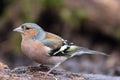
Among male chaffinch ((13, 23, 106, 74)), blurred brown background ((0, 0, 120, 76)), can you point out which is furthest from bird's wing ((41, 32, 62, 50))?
blurred brown background ((0, 0, 120, 76))

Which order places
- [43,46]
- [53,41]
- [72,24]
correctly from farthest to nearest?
1. [72,24]
2. [53,41]
3. [43,46]

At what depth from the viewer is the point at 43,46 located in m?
5.73

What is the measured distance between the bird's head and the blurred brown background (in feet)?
13.4

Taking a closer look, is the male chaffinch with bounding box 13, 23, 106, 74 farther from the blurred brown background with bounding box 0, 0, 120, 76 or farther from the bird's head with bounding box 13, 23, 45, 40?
the blurred brown background with bounding box 0, 0, 120, 76

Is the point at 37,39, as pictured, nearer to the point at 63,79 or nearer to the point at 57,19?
the point at 63,79

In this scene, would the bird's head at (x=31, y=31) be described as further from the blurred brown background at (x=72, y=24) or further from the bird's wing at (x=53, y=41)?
the blurred brown background at (x=72, y=24)

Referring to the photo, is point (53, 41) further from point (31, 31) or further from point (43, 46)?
point (31, 31)

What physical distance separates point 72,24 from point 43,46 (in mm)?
4920

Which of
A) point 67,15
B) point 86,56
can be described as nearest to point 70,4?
point 67,15

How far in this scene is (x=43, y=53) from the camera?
5684 mm

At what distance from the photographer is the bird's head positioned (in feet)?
19.3

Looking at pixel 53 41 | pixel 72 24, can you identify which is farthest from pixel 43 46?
pixel 72 24

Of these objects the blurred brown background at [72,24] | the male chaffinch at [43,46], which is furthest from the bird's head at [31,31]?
the blurred brown background at [72,24]

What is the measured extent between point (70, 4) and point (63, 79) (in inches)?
207
